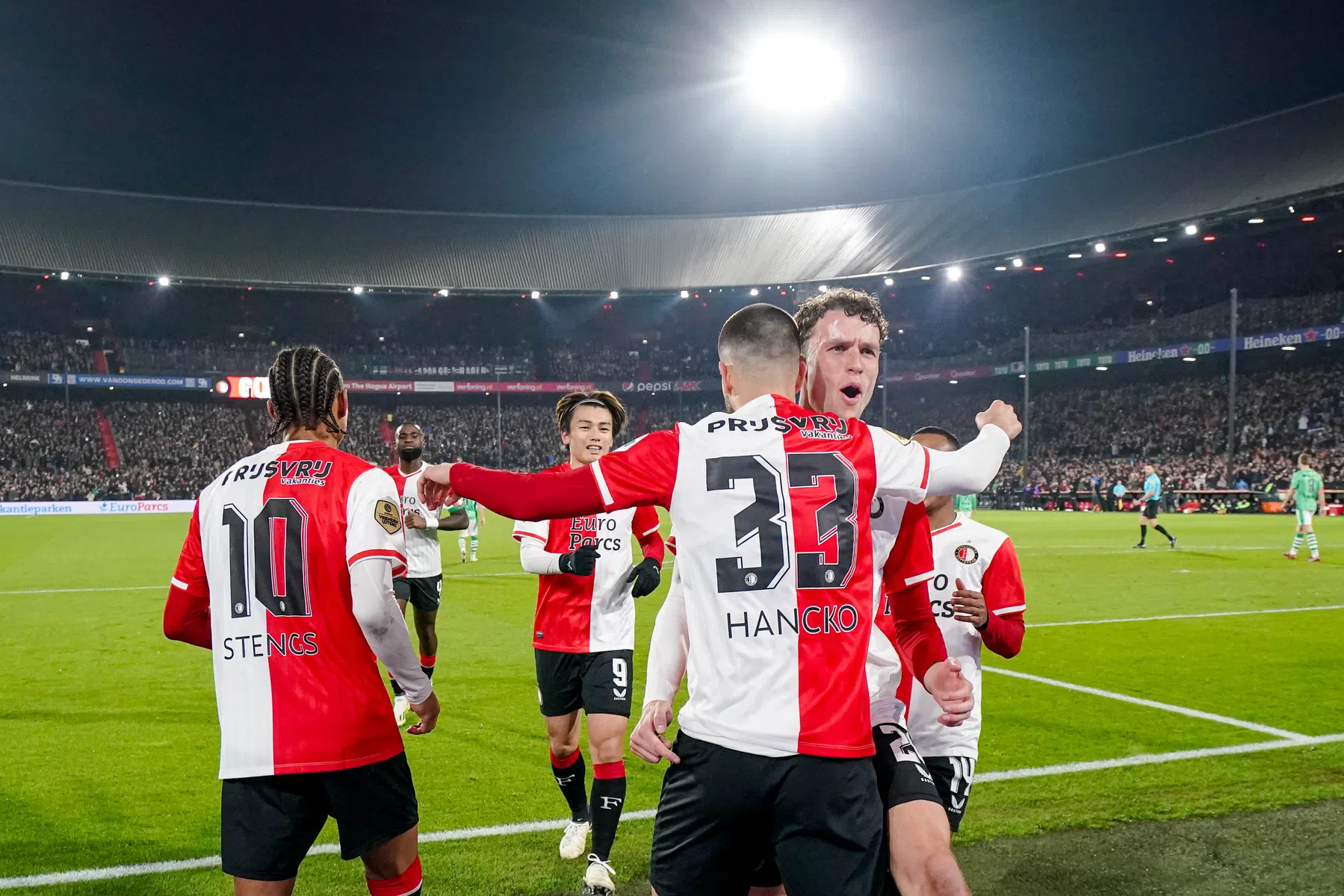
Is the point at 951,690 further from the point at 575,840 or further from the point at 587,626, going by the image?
the point at 575,840

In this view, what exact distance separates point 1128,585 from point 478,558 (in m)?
13.4

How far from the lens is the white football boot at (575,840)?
5.04 meters

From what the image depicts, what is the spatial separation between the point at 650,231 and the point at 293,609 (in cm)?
5716

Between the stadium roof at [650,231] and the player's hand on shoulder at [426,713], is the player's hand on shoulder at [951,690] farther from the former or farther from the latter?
the stadium roof at [650,231]

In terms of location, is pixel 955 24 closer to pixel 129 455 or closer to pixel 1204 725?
pixel 1204 725

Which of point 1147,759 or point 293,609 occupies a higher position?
point 293,609

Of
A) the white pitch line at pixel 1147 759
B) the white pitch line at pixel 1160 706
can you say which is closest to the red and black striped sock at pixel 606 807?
the white pitch line at pixel 1147 759

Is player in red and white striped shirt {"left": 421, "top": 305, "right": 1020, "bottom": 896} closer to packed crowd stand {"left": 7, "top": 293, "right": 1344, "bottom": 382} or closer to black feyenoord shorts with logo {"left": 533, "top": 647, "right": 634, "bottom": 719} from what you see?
black feyenoord shorts with logo {"left": 533, "top": 647, "right": 634, "bottom": 719}

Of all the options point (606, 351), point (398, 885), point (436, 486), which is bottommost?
point (398, 885)

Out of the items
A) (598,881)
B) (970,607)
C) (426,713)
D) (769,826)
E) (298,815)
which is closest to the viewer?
(769,826)

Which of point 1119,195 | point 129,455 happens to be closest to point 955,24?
point 1119,195

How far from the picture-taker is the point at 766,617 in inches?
99.6

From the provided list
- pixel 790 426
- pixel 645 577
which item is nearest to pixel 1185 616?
pixel 645 577

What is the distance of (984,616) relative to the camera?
3.51 m
